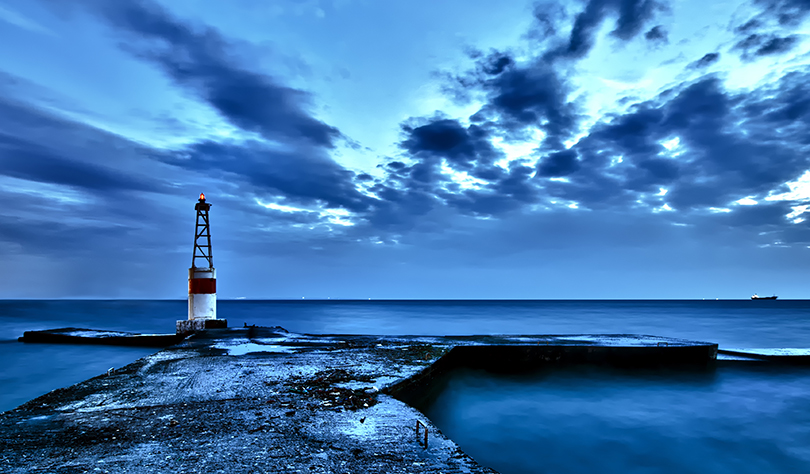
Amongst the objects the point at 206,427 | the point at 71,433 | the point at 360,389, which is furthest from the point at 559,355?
the point at 71,433

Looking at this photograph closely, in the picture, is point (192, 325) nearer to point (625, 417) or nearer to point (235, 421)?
point (235, 421)

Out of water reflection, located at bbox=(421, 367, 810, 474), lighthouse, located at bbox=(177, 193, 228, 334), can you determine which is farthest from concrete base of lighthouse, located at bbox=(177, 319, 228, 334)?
water reflection, located at bbox=(421, 367, 810, 474)

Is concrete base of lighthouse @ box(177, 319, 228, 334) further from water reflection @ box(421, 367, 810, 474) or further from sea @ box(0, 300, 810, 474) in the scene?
water reflection @ box(421, 367, 810, 474)

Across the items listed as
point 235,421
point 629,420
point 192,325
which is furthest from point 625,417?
point 192,325

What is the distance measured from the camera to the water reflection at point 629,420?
26.3ft

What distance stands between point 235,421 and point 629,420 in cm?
871

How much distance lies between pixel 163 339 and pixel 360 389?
600 inches

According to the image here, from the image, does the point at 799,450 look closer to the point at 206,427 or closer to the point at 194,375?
the point at 206,427

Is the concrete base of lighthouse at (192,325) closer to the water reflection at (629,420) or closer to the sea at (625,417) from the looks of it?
the sea at (625,417)

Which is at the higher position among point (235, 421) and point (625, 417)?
point (235, 421)

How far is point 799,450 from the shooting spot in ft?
28.1

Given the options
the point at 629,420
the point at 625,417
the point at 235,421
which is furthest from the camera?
the point at 625,417

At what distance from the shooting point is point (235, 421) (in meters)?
5.12

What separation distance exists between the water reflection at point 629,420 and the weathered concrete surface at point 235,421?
1894 millimetres
